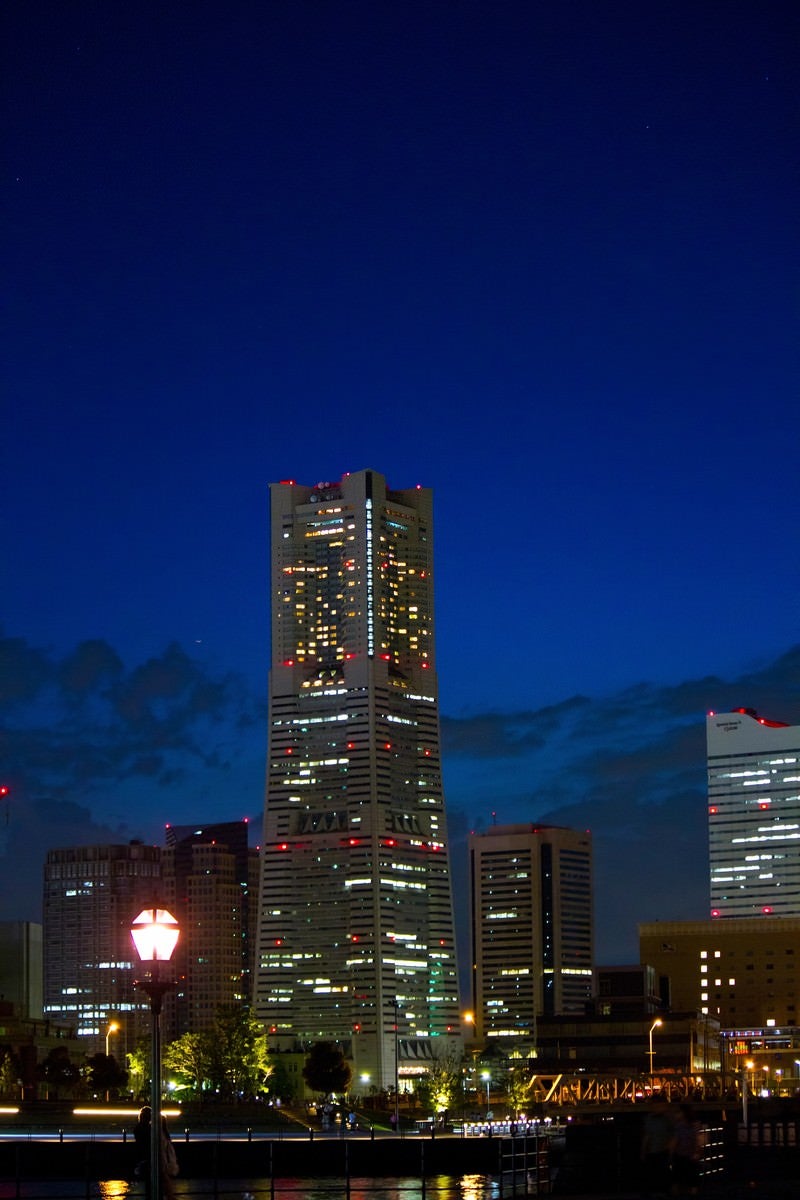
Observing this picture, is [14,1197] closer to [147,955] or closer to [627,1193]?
[627,1193]

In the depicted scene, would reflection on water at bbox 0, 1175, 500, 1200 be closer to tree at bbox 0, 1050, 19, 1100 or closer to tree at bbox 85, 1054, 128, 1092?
tree at bbox 0, 1050, 19, 1100

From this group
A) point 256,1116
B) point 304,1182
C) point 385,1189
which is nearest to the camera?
point 385,1189

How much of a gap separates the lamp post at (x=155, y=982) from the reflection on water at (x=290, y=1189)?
15012mm

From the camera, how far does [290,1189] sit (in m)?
59.6

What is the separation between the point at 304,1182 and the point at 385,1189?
19.6 ft

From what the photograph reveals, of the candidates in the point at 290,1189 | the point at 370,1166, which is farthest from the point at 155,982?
the point at 370,1166

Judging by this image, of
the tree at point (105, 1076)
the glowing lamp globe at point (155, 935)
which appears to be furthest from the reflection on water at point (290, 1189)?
the tree at point (105, 1076)

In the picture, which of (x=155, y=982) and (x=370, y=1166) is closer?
(x=155, y=982)

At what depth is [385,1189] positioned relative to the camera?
2327 inches

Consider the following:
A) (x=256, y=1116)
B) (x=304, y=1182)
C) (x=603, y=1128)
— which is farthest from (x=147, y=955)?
(x=256, y=1116)

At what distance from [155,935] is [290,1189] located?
26.4 m

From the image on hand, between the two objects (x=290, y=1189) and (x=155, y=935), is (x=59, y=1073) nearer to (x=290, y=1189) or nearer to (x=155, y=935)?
(x=290, y=1189)

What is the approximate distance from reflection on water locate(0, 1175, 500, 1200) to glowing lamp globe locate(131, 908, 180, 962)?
15173mm

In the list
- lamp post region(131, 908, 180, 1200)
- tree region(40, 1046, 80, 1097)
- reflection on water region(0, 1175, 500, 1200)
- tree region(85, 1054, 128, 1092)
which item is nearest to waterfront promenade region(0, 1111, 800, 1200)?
reflection on water region(0, 1175, 500, 1200)
